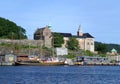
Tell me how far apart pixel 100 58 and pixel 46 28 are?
23.9 meters

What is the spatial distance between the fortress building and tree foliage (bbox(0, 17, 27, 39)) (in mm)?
6455

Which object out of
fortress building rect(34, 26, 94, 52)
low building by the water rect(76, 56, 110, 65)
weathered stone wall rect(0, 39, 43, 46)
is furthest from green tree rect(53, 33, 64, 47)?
low building by the water rect(76, 56, 110, 65)

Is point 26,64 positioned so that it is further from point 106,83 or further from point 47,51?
point 106,83

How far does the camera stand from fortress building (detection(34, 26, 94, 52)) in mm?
160875

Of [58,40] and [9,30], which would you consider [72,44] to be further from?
[9,30]

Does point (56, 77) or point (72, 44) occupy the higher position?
→ point (72, 44)

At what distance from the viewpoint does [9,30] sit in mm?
165875

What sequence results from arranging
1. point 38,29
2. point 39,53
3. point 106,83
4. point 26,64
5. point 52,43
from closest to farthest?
1. point 106,83
2. point 26,64
3. point 39,53
4. point 52,43
5. point 38,29

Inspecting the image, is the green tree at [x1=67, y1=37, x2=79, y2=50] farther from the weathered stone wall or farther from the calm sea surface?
the calm sea surface

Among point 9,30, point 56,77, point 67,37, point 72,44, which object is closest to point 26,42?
point 9,30

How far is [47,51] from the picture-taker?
492 ft

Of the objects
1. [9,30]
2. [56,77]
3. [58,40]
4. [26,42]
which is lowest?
[56,77]

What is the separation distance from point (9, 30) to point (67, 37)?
73.9ft

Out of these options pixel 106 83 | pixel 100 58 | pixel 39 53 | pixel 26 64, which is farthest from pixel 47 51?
pixel 106 83
